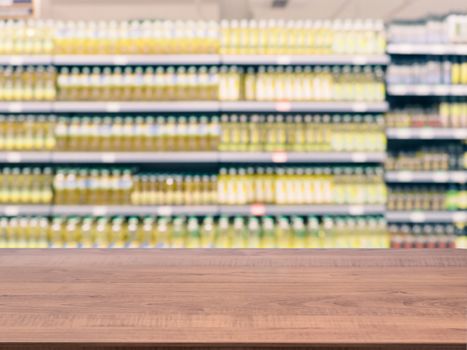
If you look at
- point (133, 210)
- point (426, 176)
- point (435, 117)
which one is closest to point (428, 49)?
point (435, 117)

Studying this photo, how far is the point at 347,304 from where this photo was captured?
0.90 meters

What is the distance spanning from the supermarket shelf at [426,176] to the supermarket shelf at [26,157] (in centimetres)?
268

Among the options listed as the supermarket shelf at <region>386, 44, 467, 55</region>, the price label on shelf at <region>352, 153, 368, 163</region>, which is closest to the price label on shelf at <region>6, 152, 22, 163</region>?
the price label on shelf at <region>352, 153, 368, 163</region>

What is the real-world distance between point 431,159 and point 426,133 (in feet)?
0.76

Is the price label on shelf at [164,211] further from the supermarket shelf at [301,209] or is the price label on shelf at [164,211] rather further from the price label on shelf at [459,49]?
the price label on shelf at [459,49]

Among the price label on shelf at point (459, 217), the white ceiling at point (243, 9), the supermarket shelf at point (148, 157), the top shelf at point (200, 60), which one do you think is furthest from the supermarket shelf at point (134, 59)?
the white ceiling at point (243, 9)

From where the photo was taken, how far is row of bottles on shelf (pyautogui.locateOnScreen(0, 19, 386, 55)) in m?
3.76

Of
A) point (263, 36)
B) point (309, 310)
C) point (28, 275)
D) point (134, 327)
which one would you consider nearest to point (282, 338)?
point (309, 310)

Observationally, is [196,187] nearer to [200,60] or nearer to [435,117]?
[200,60]

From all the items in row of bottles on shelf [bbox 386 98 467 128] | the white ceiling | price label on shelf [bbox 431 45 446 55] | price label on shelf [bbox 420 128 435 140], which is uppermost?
the white ceiling

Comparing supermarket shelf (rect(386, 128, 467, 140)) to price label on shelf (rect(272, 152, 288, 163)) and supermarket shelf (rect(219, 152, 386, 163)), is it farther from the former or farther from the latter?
price label on shelf (rect(272, 152, 288, 163))

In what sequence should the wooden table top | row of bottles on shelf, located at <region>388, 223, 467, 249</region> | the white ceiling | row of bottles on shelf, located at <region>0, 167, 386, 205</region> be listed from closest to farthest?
the wooden table top < row of bottles on shelf, located at <region>0, 167, 386, 205</region> < row of bottles on shelf, located at <region>388, 223, 467, 249</region> < the white ceiling

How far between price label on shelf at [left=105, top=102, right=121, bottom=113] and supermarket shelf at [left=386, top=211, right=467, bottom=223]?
2.25 meters

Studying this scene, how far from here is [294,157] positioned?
368 centimetres
